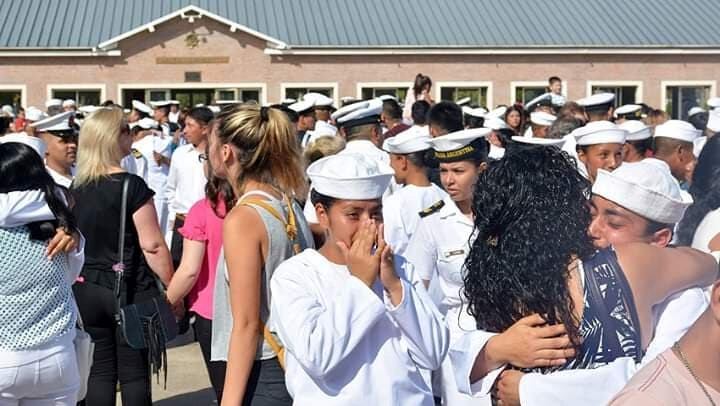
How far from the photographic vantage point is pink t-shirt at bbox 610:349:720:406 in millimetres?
2096

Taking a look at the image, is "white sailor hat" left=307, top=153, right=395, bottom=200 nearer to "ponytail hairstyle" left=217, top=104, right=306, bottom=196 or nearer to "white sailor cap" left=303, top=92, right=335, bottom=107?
"ponytail hairstyle" left=217, top=104, right=306, bottom=196

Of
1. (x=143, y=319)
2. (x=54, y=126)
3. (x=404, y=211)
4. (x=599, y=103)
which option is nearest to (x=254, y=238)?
(x=143, y=319)

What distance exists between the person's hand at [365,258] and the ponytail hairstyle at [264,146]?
82 centimetres

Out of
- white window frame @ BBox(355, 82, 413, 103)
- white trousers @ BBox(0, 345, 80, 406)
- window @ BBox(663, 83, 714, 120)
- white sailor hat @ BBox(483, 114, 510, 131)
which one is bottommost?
window @ BBox(663, 83, 714, 120)

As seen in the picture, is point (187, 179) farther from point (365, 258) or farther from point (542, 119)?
point (365, 258)

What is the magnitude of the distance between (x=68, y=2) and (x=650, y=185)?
33318 mm

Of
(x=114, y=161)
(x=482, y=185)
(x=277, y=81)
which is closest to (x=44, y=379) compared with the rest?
(x=114, y=161)

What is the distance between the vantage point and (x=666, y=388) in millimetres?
2113

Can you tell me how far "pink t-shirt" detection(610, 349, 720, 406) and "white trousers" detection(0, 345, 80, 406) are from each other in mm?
2978

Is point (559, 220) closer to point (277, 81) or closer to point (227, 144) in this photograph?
point (227, 144)

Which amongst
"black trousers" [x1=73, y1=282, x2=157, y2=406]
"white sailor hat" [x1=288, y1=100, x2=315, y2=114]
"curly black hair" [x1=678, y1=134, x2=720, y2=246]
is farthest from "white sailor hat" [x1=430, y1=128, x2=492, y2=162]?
"white sailor hat" [x1=288, y1=100, x2=315, y2=114]

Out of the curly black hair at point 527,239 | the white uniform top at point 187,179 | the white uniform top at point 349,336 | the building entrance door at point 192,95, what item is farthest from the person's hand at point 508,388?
the building entrance door at point 192,95

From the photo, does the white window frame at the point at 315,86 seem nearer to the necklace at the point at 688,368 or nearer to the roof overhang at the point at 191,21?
the roof overhang at the point at 191,21

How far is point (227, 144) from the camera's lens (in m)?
4.14
